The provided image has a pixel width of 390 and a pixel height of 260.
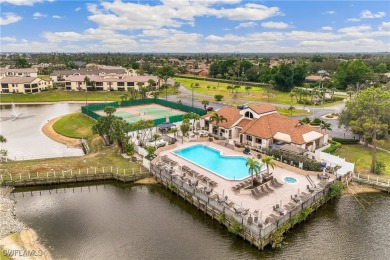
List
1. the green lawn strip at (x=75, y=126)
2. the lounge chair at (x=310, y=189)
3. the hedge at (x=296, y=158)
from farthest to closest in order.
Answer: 1. the green lawn strip at (x=75, y=126)
2. the hedge at (x=296, y=158)
3. the lounge chair at (x=310, y=189)

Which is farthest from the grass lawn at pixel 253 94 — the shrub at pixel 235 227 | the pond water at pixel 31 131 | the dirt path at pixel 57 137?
the shrub at pixel 235 227

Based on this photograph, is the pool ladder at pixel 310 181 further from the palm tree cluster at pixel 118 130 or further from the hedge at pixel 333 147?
the palm tree cluster at pixel 118 130

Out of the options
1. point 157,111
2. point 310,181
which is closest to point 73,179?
point 310,181

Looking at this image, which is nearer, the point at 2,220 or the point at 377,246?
the point at 377,246

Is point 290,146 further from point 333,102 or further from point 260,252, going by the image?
point 333,102

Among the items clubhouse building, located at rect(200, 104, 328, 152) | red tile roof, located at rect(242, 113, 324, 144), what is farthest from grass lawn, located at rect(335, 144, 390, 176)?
red tile roof, located at rect(242, 113, 324, 144)

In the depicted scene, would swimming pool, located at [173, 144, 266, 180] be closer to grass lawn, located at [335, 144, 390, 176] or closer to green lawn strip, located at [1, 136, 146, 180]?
green lawn strip, located at [1, 136, 146, 180]

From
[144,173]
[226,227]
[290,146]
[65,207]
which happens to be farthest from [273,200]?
[65,207]
